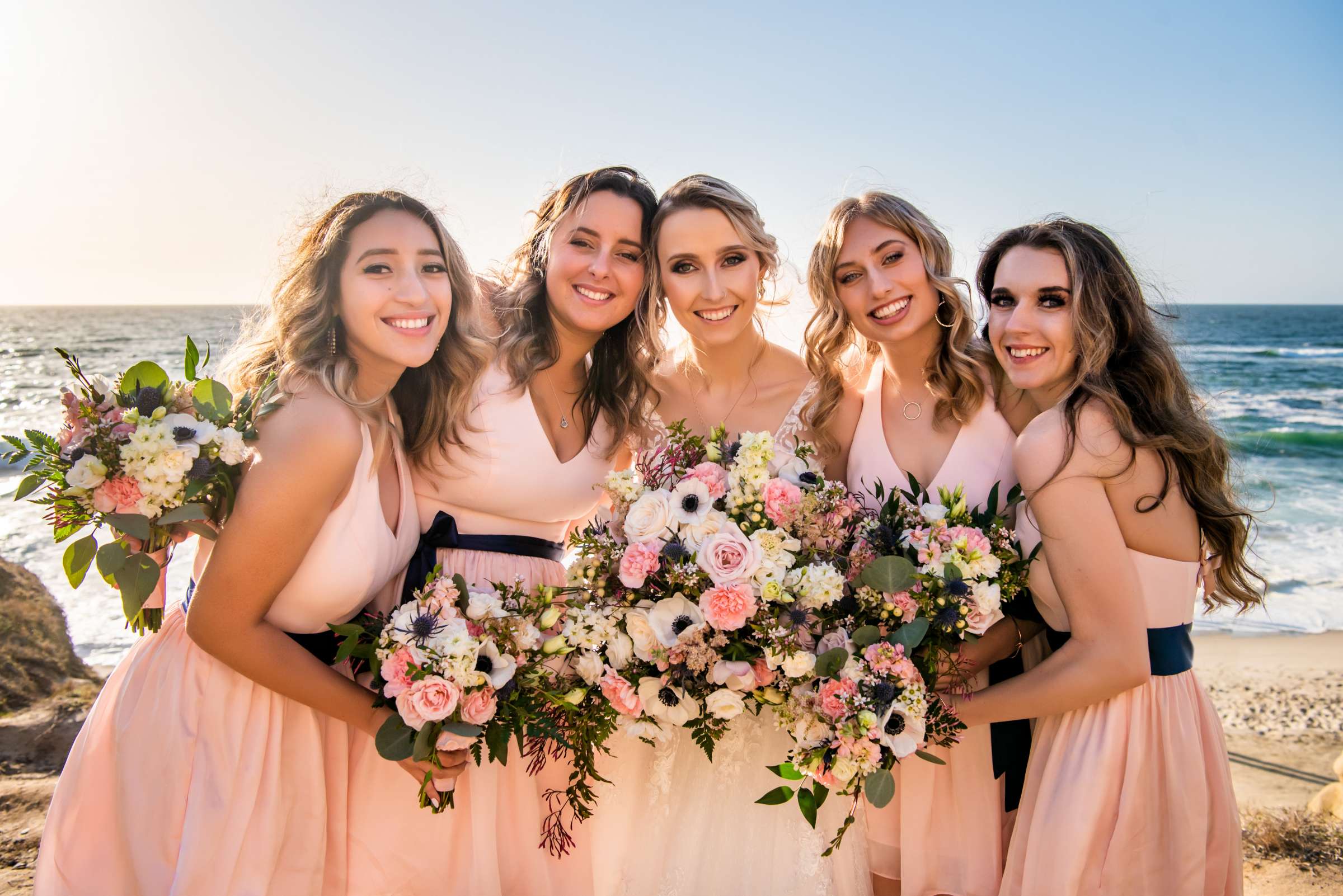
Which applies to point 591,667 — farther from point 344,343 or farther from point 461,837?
point 344,343

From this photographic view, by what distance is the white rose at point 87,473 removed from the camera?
8.50ft

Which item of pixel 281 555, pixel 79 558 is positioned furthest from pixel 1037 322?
pixel 79 558

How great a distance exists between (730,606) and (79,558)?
2.11m

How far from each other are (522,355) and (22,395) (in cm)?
3247

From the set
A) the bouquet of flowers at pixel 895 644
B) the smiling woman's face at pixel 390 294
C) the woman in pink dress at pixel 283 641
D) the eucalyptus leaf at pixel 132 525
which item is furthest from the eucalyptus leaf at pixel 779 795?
the eucalyptus leaf at pixel 132 525

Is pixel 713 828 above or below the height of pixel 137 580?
below

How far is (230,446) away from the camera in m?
2.74

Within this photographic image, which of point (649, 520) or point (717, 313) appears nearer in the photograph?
point (649, 520)

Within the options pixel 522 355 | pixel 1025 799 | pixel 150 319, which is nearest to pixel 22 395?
pixel 522 355

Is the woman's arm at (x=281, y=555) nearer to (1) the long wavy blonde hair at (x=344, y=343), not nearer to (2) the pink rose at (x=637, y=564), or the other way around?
(1) the long wavy blonde hair at (x=344, y=343)

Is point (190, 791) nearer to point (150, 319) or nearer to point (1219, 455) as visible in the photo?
point (1219, 455)

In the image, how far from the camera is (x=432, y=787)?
3.02 metres

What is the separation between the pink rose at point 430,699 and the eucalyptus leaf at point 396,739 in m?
0.12

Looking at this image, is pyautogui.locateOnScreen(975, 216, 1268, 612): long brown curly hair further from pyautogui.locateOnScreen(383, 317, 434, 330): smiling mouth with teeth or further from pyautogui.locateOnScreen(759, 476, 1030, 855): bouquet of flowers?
pyautogui.locateOnScreen(383, 317, 434, 330): smiling mouth with teeth
